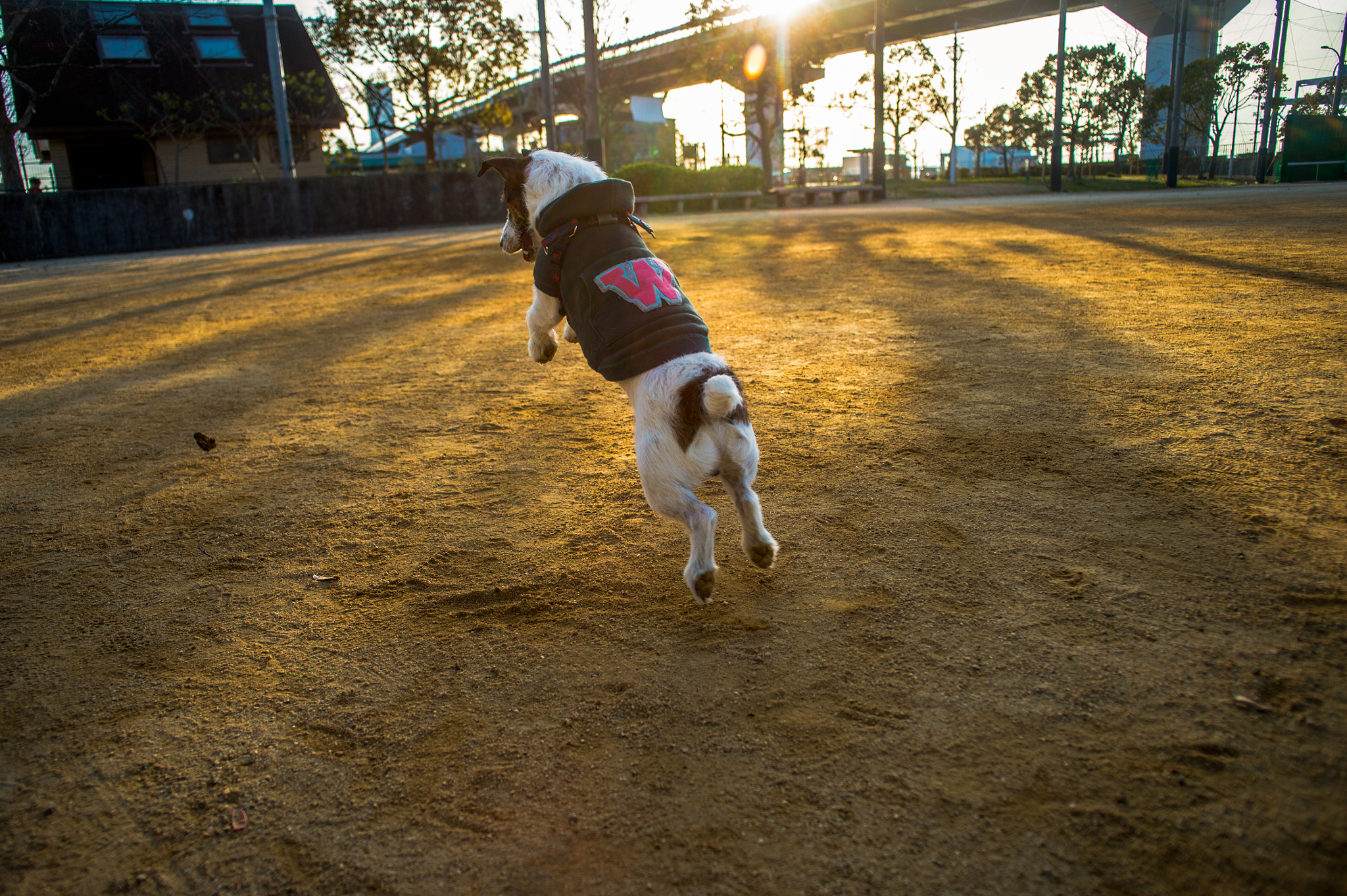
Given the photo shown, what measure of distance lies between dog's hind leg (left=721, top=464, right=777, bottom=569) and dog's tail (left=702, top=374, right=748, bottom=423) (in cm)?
18

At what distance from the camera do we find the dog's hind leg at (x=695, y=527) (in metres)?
2.41

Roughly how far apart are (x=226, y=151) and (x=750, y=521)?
34.3m

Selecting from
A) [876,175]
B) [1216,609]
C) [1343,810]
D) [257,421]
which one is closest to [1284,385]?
[1216,609]

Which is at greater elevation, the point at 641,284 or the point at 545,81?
the point at 545,81

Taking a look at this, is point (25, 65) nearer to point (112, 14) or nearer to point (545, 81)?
point (112, 14)

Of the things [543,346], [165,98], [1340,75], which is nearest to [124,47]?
[165,98]

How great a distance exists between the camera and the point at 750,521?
2.48 metres

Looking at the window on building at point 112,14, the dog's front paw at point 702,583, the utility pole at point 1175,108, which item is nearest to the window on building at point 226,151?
the window on building at point 112,14

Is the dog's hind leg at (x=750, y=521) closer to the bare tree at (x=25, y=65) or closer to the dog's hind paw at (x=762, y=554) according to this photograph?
the dog's hind paw at (x=762, y=554)

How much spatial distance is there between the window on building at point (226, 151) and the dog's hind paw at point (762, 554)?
33.2 m

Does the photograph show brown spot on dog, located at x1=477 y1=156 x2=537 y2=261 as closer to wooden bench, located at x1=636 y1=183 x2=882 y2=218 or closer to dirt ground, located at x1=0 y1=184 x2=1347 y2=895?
dirt ground, located at x1=0 y1=184 x2=1347 y2=895

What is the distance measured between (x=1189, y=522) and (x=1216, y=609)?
0.60 metres

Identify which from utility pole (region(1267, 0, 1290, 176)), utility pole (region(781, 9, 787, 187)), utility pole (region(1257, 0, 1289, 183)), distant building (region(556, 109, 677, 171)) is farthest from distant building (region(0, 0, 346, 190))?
utility pole (region(1267, 0, 1290, 176))

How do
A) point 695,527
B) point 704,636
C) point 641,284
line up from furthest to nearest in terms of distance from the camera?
point 641,284 → point 695,527 → point 704,636
